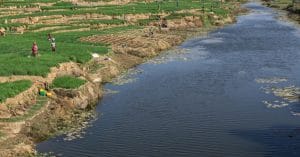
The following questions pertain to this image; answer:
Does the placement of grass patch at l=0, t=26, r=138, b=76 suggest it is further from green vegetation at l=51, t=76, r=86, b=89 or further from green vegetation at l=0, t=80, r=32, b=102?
green vegetation at l=0, t=80, r=32, b=102

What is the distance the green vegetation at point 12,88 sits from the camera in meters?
35.6

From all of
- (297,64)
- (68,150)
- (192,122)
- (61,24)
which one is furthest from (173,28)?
(68,150)

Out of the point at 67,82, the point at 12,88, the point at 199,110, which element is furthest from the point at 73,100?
the point at 199,110

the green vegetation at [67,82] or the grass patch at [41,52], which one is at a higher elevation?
the grass patch at [41,52]

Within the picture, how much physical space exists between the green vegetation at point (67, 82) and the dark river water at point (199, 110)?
2799 mm

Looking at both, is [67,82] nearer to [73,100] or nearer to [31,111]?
[73,100]

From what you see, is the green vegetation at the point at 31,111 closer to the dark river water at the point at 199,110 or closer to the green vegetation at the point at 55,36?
the dark river water at the point at 199,110

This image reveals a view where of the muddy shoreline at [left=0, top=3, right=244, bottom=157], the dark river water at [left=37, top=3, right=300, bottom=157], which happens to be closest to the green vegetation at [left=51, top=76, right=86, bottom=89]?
the muddy shoreline at [left=0, top=3, right=244, bottom=157]

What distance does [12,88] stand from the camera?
122 ft

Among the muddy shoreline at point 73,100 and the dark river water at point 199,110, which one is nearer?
the dark river water at point 199,110

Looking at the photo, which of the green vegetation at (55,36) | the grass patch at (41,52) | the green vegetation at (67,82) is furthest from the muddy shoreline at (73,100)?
the green vegetation at (55,36)

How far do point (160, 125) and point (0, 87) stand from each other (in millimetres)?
12978

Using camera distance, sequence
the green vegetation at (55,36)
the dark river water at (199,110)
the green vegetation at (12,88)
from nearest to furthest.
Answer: the dark river water at (199,110)
the green vegetation at (12,88)
the green vegetation at (55,36)

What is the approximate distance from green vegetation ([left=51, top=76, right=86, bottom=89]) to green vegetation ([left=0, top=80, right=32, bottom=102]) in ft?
9.42
